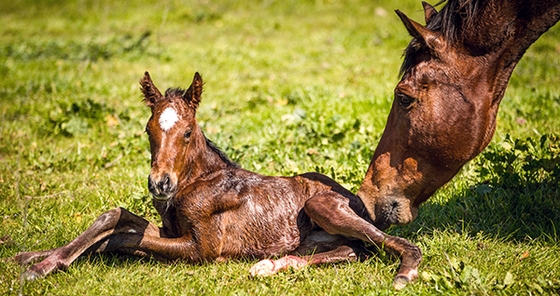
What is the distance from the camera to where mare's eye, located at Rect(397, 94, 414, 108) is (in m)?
3.91

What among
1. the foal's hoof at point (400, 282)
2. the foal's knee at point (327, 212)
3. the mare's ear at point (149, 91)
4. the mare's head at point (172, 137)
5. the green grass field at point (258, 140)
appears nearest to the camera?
the foal's hoof at point (400, 282)

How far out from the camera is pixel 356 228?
4168 mm

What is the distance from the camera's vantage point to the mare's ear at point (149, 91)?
Answer: 4.35m

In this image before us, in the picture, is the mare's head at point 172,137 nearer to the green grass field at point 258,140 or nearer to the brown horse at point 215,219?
the brown horse at point 215,219

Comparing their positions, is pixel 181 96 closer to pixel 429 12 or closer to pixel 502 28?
pixel 429 12

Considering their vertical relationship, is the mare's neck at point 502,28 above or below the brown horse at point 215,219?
above

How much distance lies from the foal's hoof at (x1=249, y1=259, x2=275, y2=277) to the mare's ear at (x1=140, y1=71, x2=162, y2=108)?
1402 millimetres

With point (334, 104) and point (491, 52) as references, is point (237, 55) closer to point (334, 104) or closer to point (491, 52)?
point (334, 104)

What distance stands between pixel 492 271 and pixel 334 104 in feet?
13.2

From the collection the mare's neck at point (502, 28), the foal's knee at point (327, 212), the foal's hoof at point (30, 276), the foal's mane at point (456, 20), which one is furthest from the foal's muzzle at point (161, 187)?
the mare's neck at point (502, 28)

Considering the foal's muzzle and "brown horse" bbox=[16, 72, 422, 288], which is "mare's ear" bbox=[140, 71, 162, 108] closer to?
"brown horse" bbox=[16, 72, 422, 288]

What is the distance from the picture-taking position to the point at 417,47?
3924mm

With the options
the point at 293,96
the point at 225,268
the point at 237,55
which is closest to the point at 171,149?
the point at 225,268

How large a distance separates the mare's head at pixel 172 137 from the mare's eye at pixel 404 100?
1.46 metres
